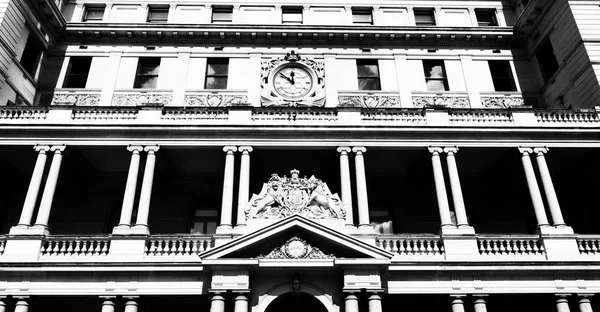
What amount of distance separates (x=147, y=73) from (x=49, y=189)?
7.95m

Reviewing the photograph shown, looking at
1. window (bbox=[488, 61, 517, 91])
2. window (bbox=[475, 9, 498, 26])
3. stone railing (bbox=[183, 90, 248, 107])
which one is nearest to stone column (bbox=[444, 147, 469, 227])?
window (bbox=[488, 61, 517, 91])

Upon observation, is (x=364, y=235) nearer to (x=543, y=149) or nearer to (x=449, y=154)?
(x=449, y=154)

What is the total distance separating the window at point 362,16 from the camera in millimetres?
24406

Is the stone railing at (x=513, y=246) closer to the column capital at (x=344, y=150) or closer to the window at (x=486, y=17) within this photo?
the column capital at (x=344, y=150)

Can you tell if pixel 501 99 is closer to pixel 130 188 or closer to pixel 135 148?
pixel 135 148

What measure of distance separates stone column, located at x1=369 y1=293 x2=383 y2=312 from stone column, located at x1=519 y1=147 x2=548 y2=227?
642cm

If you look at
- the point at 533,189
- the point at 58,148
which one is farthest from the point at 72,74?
the point at 533,189

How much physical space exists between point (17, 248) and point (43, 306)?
2.95 meters

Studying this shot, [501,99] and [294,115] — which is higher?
[501,99]

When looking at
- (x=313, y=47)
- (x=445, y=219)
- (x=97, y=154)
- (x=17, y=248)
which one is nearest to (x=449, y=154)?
(x=445, y=219)

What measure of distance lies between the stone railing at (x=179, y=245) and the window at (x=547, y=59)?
55.5 feet

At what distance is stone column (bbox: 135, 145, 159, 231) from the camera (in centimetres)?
1606

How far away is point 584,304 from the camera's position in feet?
48.6

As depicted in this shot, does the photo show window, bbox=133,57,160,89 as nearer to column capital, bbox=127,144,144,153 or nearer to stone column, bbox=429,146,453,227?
column capital, bbox=127,144,144,153
